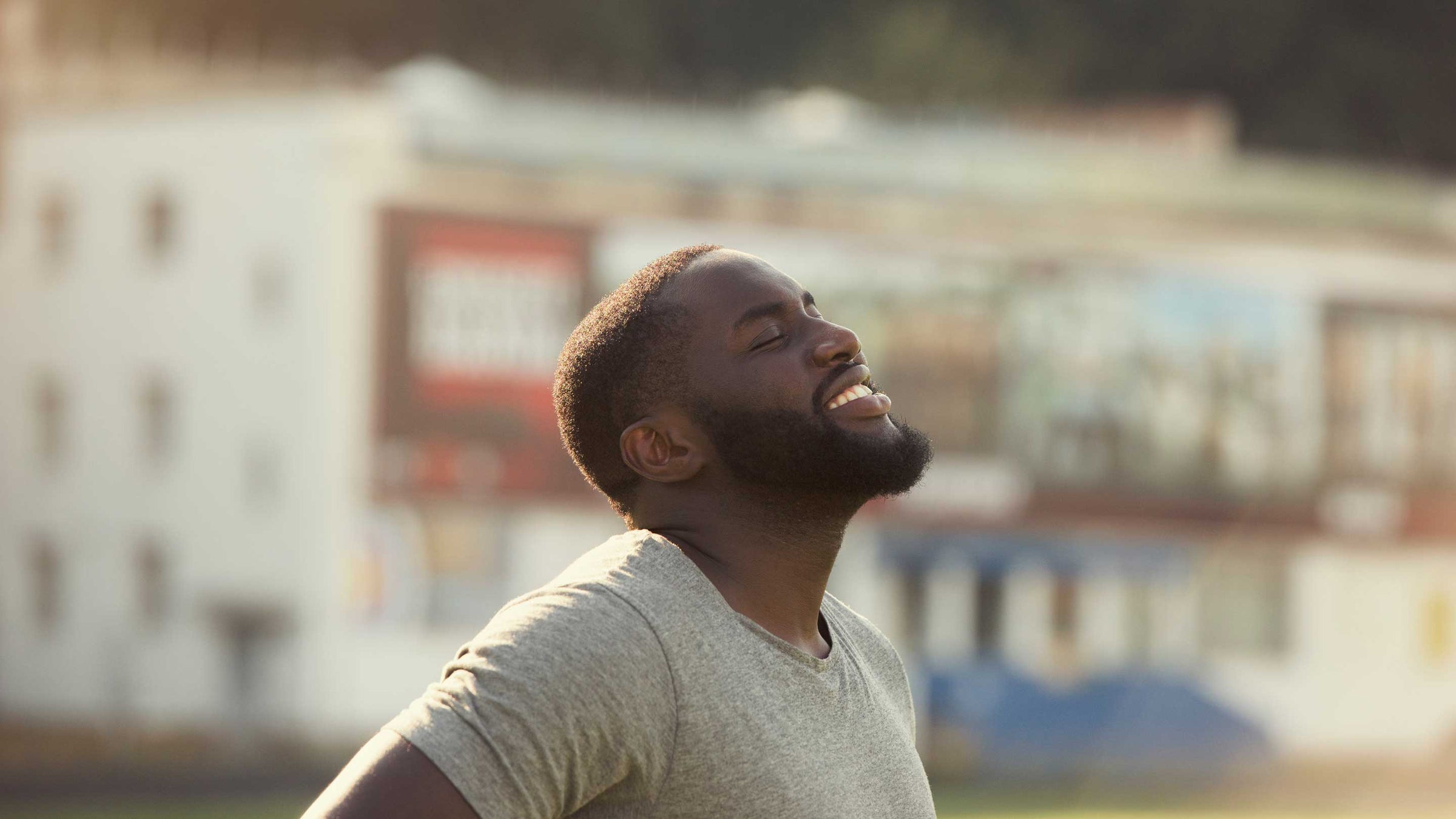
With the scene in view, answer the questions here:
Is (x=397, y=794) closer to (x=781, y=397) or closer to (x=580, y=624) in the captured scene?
(x=580, y=624)

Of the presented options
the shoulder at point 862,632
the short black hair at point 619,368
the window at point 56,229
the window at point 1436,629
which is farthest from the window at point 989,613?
the short black hair at point 619,368

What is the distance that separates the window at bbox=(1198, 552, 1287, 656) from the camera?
36.4 meters

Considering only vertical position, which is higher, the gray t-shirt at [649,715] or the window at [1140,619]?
the gray t-shirt at [649,715]

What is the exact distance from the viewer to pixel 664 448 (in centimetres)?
265

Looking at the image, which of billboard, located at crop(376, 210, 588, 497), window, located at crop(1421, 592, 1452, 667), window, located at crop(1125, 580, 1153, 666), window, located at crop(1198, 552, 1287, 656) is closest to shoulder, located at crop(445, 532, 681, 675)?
billboard, located at crop(376, 210, 588, 497)

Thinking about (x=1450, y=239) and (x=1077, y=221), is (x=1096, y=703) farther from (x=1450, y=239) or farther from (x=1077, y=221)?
(x=1450, y=239)

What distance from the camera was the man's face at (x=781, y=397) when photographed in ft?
8.59

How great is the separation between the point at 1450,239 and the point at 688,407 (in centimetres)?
3911

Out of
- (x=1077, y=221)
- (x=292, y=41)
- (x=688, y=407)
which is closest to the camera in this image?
(x=688, y=407)

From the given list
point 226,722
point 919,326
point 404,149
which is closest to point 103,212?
point 404,149

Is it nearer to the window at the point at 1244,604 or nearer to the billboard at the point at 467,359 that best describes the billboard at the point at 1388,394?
the window at the point at 1244,604

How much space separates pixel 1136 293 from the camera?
35844mm

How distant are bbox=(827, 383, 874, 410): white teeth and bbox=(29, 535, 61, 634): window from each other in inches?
1333

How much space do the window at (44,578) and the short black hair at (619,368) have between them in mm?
33716
